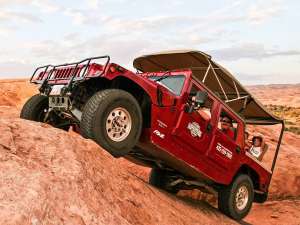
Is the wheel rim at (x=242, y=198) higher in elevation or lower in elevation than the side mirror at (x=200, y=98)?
lower

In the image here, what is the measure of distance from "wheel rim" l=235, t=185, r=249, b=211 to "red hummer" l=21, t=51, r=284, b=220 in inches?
0.6

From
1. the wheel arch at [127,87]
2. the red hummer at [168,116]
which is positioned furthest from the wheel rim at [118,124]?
the wheel arch at [127,87]

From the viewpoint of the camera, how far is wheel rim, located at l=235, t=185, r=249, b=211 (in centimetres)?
863

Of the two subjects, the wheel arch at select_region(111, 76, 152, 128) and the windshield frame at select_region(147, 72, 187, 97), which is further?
the windshield frame at select_region(147, 72, 187, 97)

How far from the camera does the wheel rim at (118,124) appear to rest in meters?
6.12

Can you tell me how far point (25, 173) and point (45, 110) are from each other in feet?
11.4

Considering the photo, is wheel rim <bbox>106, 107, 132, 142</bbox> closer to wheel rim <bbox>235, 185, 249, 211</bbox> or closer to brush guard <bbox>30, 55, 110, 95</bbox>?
brush guard <bbox>30, 55, 110, 95</bbox>

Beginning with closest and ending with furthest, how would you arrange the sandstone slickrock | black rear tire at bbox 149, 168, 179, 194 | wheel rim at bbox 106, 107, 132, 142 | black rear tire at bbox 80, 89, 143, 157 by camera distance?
the sandstone slickrock < black rear tire at bbox 80, 89, 143, 157 < wheel rim at bbox 106, 107, 132, 142 < black rear tire at bbox 149, 168, 179, 194

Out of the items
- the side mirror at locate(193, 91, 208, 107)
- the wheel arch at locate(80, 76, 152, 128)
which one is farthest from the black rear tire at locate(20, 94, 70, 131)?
the side mirror at locate(193, 91, 208, 107)

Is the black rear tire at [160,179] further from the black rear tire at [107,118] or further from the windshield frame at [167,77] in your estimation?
the black rear tire at [107,118]

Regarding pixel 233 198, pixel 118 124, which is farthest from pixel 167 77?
pixel 233 198

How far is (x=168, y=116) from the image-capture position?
271 inches

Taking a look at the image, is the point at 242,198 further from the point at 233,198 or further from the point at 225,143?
the point at 225,143

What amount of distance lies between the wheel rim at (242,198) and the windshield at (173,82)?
2597 millimetres
